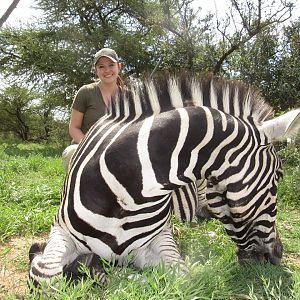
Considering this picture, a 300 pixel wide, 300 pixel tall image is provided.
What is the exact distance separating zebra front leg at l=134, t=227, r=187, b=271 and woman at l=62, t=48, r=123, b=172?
6.26 feet

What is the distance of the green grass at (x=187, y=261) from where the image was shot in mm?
1857

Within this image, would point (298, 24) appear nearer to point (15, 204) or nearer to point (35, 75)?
point (15, 204)

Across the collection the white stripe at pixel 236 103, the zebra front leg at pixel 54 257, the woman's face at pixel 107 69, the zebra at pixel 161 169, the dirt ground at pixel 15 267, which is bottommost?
the dirt ground at pixel 15 267

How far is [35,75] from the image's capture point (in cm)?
1647

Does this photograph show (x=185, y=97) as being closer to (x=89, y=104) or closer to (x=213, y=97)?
(x=213, y=97)

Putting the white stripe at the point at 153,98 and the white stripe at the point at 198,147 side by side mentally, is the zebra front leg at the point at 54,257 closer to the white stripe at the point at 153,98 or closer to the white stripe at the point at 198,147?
the white stripe at the point at 198,147

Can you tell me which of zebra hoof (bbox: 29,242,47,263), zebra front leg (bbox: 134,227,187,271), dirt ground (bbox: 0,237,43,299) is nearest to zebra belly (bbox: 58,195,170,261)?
zebra front leg (bbox: 134,227,187,271)

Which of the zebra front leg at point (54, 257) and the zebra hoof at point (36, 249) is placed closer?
the zebra front leg at point (54, 257)

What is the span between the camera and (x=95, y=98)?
167 inches

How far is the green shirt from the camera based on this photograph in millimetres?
4211

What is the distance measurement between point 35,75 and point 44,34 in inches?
68.4

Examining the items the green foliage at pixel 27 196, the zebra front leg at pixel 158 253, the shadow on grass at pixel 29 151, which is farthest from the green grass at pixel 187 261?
the shadow on grass at pixel 29 151

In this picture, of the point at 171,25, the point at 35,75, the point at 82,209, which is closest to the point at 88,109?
the point at 82,209

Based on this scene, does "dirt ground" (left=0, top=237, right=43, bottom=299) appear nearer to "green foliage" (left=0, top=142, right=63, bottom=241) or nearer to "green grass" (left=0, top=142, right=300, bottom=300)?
"green grass" (left=0, top=142, right=300, bottom=300)
